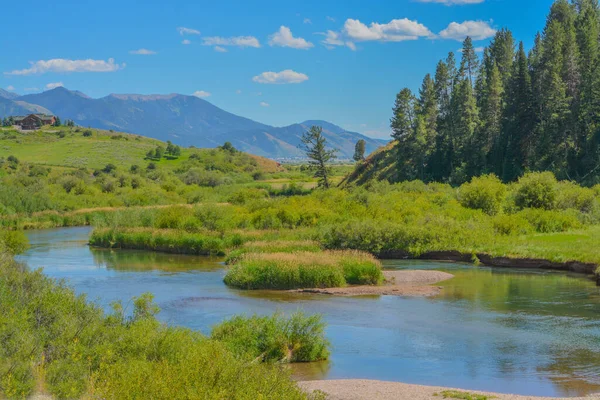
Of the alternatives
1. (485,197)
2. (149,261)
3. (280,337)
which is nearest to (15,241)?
(149,261)

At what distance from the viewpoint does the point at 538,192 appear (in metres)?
66.4

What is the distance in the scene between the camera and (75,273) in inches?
1889

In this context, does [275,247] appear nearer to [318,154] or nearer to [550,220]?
[550,220]

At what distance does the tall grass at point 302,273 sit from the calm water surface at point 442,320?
1.69m

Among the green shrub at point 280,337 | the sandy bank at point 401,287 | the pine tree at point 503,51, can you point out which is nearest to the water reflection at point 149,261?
the sandy bank at point 401,287

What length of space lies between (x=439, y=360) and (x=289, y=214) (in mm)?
42333

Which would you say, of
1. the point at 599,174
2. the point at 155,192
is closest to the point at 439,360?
the point at 599,174

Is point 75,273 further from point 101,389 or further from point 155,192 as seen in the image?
point 155,192

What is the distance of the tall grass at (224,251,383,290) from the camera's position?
4131 cm

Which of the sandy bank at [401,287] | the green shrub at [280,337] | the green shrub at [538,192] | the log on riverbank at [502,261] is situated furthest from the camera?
the green shrub at [538,192]

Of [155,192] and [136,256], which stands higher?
[155,192]

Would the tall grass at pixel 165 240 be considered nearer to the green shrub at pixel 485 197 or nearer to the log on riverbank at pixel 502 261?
the log on riverbank at pixel 502 261

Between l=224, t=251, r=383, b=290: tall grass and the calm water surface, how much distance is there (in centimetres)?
169

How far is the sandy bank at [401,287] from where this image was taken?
3934 centimetres
